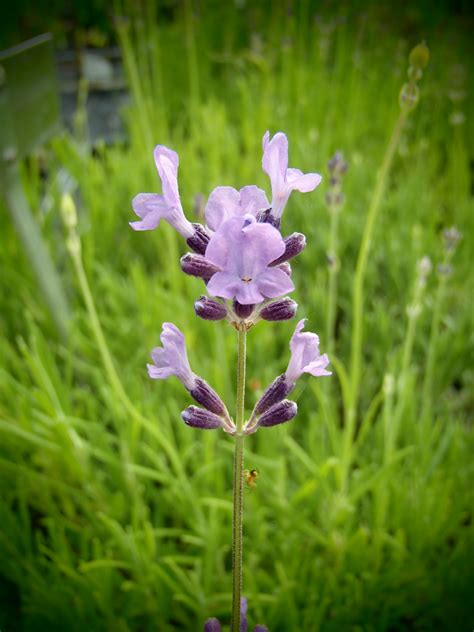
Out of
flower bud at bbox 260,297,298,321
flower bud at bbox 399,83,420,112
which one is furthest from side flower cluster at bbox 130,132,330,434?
flower bud at bbox 399,83,420,112

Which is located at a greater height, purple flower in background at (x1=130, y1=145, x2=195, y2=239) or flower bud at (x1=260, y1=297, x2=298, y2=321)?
purple flower in background at (x1=130, y1=145, x2=195, y2=239)

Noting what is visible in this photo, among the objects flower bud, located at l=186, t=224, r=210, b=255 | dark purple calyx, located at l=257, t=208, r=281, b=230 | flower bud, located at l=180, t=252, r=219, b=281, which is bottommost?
flower bud, located at l=180, t=252, r=219, b=281

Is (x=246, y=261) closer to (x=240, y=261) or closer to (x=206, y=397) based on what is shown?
(x=240, y=261)

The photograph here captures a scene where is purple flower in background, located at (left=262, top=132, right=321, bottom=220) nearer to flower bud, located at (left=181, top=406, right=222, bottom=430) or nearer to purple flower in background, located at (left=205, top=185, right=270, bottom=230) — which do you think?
purple flower in background, located at (left=205, top=185, right=270, bottom=230)

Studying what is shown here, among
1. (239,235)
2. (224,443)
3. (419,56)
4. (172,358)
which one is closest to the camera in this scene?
(239,235)

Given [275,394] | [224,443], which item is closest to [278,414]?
[275,394]

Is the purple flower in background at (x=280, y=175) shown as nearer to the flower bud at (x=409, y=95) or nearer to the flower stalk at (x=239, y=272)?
the flower stalk at (x=239, y=272)

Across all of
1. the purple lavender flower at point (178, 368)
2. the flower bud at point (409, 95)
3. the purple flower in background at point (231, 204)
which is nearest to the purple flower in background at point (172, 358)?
the purple lavender flower at point (178, 368)

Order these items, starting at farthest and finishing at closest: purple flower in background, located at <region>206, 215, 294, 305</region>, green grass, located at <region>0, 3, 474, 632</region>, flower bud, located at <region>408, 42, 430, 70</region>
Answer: green grass, located at <region>0, 3, 474, 632</region> → flower bud, located at <region>408, 42, 430, 70</region> → purple flower in background, located at <region>206, 215, 294, 305</region>
